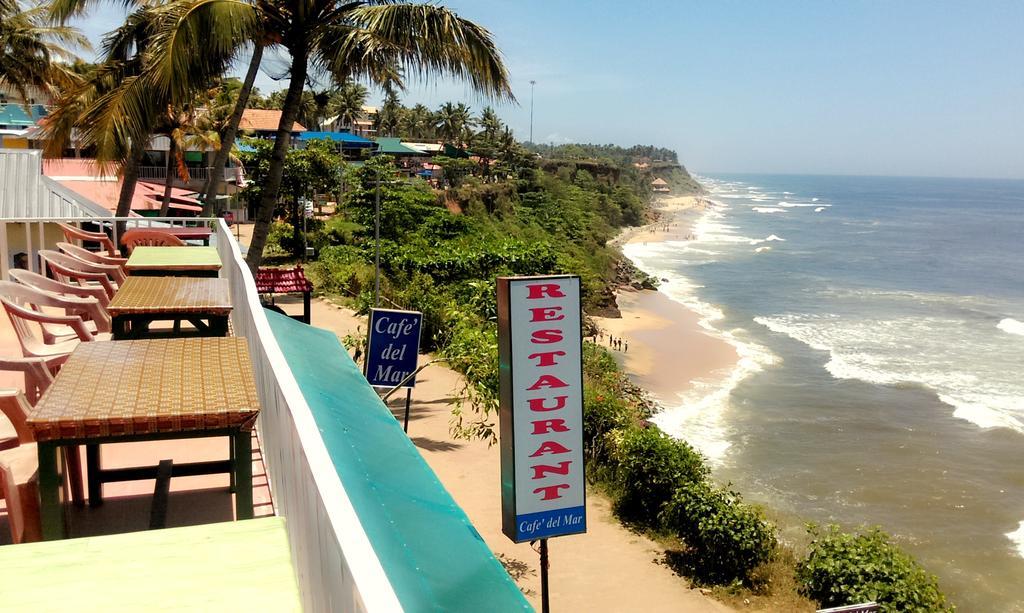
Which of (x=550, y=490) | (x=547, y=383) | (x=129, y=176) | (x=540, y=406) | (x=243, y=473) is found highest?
(x=129, y=176)

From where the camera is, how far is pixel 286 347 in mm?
5727

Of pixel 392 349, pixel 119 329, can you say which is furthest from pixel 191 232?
pixel 119 329

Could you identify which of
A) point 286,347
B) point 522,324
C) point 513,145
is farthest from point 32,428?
point 513,145

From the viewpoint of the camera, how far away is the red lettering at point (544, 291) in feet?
18.2

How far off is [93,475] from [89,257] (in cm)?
569

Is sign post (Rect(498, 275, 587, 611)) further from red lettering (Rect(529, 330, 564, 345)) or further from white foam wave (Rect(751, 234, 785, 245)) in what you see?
white foam wave (Rect(751, 234, 785, 245))

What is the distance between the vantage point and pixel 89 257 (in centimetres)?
896

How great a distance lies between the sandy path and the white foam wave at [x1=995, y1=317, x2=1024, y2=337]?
31.2 meters

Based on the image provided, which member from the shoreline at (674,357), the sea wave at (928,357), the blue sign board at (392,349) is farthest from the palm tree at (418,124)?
the blue sign board at (392,349)

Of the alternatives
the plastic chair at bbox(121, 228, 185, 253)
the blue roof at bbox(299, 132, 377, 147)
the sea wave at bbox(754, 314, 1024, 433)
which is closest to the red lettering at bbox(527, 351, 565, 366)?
the plastic chair at bbox(121, 228, 185, 253)

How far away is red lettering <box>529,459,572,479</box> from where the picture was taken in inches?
222

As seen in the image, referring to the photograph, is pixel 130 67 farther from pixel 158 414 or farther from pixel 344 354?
pixel 158 414

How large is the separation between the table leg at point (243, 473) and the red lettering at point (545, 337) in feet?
8.44

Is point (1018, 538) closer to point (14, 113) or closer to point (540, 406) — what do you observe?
point (540, 406)
